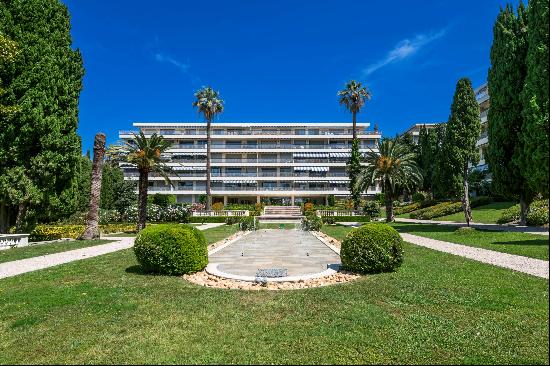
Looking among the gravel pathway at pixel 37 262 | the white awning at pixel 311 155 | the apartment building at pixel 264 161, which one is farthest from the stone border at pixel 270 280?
the white awning at pixel 311 155

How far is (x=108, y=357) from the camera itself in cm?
454

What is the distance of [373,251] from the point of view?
9.86 meters

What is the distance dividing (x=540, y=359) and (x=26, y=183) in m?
22.3

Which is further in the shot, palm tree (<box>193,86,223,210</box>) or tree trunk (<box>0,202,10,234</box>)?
palm tree (<box>193,86,223,210</box>)

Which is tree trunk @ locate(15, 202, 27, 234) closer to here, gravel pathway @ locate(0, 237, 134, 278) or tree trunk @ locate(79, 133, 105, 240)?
tree trunk @ locate(79, 133, 105, 240)

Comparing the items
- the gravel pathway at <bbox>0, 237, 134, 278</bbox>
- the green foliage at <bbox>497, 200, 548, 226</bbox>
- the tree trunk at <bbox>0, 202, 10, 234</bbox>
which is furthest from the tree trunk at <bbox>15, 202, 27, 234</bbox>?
the green foliage at <bbox>497, 200, 548, 226</bbox>

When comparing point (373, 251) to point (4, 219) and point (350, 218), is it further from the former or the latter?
point (350, 218)

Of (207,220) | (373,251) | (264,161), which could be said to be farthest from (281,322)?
(264,161)

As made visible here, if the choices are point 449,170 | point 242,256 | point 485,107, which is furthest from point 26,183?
point 485,107

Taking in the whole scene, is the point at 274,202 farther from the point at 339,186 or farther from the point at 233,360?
the point at 233,360

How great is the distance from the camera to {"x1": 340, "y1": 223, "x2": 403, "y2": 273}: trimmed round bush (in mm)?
9836

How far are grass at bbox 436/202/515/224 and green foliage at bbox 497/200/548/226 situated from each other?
1496mm

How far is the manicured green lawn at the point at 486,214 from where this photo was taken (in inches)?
1289

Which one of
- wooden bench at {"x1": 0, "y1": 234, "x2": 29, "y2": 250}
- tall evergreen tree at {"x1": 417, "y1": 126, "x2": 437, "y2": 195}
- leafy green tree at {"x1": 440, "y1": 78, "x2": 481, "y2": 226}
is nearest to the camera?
wooden bench at {"x1": 0, "y1": 234, "x2": 29, "y2": 250}
